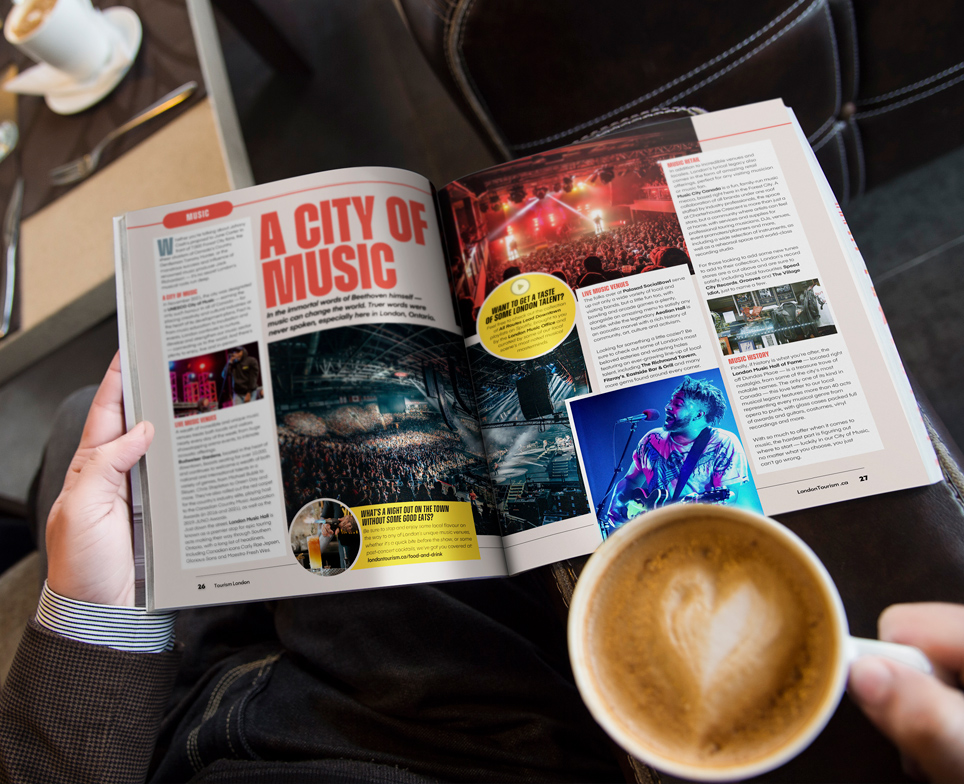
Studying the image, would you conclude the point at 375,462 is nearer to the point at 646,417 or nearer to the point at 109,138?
the point at 646,417

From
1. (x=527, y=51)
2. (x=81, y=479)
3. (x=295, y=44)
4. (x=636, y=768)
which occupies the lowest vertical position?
(x=636, y=768)

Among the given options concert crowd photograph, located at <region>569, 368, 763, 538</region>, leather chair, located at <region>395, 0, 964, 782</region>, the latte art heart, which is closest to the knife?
leather chair, located at <region>395, 0, 964, 782</region>

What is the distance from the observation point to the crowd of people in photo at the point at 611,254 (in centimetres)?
68

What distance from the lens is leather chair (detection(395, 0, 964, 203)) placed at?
803mm

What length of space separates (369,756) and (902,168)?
4.42 ft

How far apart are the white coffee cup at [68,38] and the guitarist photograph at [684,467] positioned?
3.70 feet

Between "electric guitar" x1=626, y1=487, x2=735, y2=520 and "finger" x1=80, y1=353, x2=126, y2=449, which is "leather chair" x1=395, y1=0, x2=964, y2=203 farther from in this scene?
"finger" x1=80, y1=353, x2=126, y2=449

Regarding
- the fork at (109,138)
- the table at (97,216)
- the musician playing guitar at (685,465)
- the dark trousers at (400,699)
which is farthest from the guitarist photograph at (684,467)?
the fork at (109,138)

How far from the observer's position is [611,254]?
68 cm

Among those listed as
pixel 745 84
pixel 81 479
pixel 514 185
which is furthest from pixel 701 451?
pixel 81 479

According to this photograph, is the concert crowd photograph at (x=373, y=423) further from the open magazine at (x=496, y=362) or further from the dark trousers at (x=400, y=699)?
→ the dark trousers at (x=400, y=699)

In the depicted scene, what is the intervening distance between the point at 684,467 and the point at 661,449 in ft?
0.10

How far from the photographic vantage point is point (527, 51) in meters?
0.82

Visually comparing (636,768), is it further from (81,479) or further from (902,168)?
(902,168)
